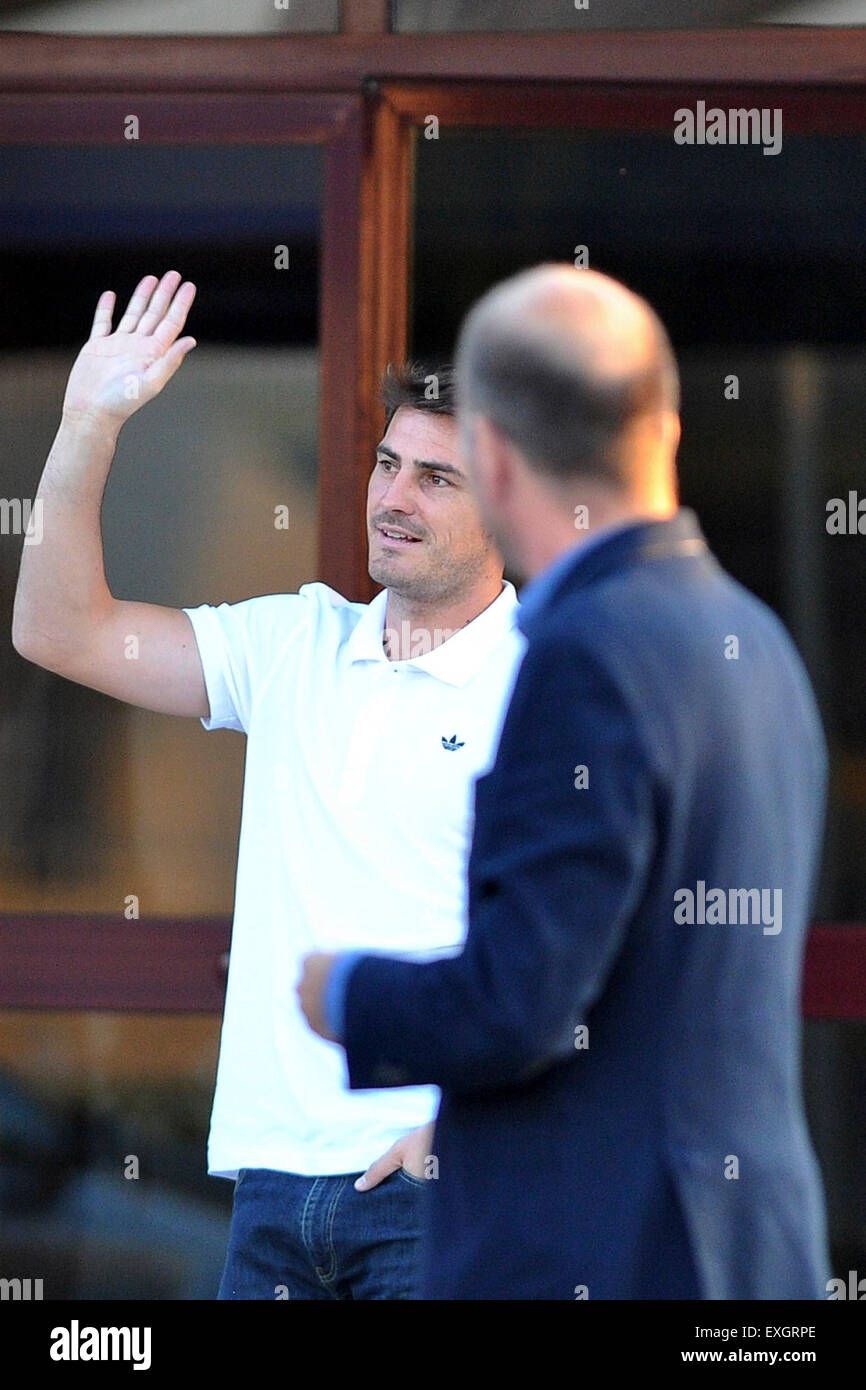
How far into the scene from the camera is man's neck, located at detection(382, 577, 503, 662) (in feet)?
8.70

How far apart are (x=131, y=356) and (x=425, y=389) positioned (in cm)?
49

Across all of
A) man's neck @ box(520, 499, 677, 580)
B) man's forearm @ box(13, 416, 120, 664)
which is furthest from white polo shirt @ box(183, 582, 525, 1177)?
man's neck @ box(520, 499, 677, 580)

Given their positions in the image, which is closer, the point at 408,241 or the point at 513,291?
the point at 513,291

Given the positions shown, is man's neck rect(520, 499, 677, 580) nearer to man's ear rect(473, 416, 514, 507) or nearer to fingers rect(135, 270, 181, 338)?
man's ear rect(473, 416, 514, 507)

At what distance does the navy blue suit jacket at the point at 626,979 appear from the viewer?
1398 millimetres

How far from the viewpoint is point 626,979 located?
1.48 meters

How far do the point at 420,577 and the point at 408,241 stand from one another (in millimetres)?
1020

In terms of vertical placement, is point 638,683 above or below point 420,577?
below

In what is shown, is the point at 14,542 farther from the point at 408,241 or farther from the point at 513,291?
the point at 513,291

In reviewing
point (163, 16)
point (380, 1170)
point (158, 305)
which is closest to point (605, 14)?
point (163, 16)

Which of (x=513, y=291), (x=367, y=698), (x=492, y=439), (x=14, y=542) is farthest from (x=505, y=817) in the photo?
(x=14, y=542)

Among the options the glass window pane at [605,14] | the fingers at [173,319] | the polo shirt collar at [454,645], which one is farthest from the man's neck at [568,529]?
the glass window pane at [605,14]

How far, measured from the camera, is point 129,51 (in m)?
3.32

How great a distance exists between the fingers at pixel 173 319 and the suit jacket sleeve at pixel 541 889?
1445 millimetres
